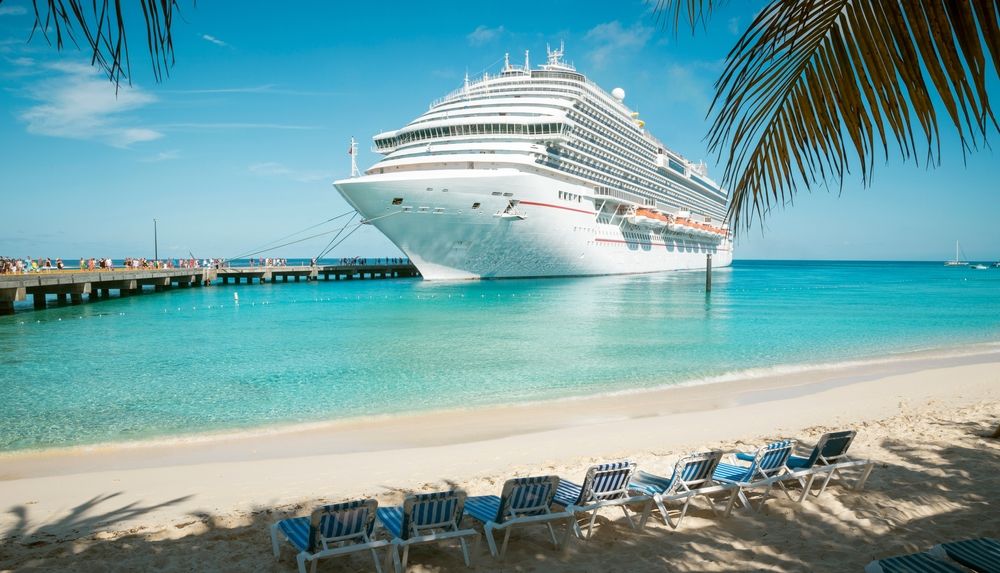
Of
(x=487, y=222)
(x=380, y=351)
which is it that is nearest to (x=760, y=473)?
(x=380, y=351)

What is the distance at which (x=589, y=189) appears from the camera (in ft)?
138

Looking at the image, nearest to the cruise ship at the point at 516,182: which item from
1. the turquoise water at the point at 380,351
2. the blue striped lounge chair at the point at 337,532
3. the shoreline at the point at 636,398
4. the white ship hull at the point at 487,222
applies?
the white ship hull at the point at 487,222

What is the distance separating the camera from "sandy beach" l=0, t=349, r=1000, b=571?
4.59 meters

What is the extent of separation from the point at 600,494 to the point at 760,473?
1589 millimetres

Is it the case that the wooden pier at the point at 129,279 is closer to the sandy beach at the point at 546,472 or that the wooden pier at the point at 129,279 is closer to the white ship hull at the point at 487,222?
the white ship hull at the point at 487,222

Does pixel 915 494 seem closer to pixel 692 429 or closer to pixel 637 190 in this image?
pixel 692 429

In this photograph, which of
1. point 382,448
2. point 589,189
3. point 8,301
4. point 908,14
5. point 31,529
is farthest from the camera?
point 589,189

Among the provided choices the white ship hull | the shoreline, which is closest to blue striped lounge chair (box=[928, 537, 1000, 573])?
the shoreline

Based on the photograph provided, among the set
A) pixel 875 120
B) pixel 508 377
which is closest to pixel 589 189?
pixel 508 377

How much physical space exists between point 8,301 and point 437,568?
3292 centimetres

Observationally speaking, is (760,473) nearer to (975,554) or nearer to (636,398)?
(975,554)

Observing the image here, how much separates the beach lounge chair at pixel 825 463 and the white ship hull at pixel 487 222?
2822 centimetres

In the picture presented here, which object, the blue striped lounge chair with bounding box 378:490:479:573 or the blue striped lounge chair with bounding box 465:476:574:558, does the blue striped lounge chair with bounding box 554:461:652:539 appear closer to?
the blue striped lounge chair with bounding box 465:476:574:558

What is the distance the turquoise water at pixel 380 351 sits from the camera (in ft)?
36.5
